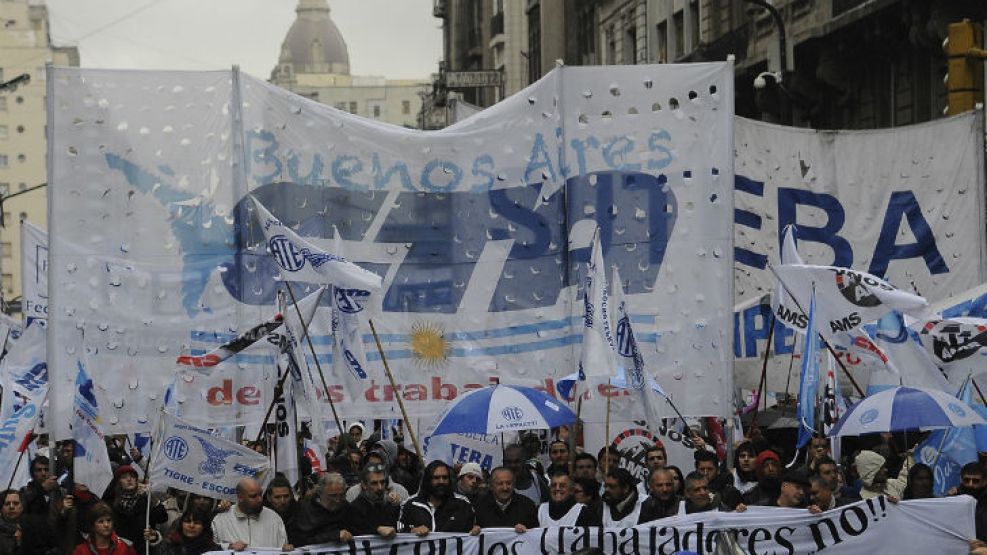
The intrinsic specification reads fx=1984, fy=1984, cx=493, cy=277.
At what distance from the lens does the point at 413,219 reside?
14266 millimetres

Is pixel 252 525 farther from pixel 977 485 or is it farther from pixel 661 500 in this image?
pixel 977 485

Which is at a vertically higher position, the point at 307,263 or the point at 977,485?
the point at 307,263

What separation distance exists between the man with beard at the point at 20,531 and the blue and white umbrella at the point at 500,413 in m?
2.58

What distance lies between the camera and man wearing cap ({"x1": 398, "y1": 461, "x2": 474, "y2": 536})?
11.5 m

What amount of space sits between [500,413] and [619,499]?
5.06 feet

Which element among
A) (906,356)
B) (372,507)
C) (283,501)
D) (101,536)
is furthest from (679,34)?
(101,536)

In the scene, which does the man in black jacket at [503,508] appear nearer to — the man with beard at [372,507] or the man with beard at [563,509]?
the man with beard at [563,509]

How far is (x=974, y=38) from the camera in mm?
11453

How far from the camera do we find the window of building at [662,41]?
4341cm

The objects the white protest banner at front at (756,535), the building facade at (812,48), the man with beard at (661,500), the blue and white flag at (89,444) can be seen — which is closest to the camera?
the white protest banner at front at (756,535)

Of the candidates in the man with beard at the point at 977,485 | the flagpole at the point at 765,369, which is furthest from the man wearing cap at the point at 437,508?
the flagpole at the point at 765,369

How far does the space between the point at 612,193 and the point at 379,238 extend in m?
1.70

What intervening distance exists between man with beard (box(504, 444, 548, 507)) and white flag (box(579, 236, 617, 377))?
0.82m

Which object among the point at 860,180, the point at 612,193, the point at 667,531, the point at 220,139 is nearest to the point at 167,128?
the point at 220,139
